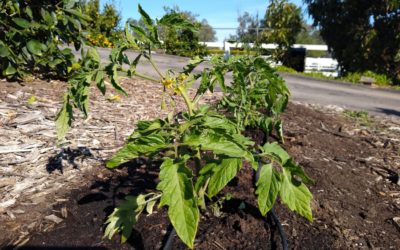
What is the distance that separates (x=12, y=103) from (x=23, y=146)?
3.17 feet

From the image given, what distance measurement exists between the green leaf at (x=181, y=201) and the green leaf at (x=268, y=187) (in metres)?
0.22

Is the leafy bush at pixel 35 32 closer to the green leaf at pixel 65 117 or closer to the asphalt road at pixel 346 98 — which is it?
the asphalt road at pixel 346 98

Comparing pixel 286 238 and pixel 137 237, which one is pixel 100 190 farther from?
pixel 286 238

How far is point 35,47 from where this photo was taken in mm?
4086

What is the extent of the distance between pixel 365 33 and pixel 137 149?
Answer: 597 inches

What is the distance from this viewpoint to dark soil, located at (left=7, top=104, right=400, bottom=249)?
1.93 meters

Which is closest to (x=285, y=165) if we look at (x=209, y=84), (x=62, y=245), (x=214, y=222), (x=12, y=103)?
(x=209, y=84)

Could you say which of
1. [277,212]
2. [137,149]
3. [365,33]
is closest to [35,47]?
[277,212]

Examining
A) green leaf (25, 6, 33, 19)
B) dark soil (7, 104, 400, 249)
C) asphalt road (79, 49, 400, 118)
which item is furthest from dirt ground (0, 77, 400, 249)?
asphalt road (79, 49, 400, 118)

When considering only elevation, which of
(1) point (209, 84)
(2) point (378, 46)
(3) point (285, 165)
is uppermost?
(1) point (209, 84)

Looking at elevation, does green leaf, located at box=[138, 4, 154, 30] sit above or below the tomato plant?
above

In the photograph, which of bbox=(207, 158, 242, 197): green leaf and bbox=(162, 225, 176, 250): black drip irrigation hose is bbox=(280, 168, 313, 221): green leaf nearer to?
bbox=(207, 158, 242, 197): green leaf

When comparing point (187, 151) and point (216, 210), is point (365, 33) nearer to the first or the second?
point (216, 210)

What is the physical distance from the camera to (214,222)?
205 cm
